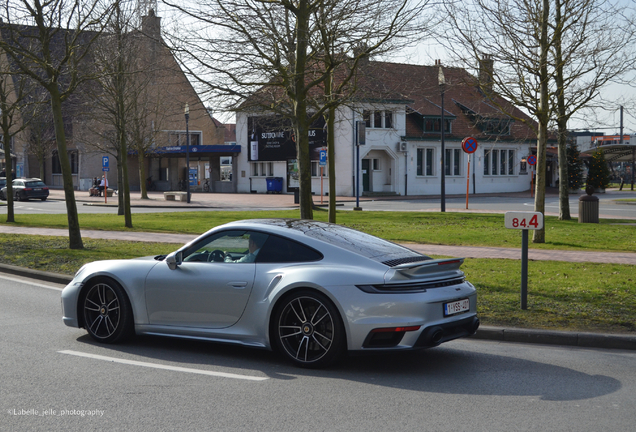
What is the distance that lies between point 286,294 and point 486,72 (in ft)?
34.7

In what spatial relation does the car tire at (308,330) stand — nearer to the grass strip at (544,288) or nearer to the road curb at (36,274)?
the grass strip at (544,288)

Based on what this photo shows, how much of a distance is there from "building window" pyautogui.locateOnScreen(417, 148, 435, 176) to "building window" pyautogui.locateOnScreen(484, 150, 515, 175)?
514cm

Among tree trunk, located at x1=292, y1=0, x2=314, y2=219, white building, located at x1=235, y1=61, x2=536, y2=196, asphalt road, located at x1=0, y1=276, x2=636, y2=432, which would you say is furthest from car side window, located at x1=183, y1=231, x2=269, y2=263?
white building, located at x1=235, y1=61, x2=536, y2=196

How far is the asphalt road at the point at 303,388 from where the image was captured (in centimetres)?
469

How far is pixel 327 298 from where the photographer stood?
5941 millimetres

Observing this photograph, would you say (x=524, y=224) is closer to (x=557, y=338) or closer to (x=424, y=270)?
(x=557, y=338)

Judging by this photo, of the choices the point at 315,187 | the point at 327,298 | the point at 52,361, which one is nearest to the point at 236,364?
the point at 327,298

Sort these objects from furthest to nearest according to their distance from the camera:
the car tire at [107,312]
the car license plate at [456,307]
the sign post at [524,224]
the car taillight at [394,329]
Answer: the sign post at [524,224]
the car tire at [107,312]
the car license plate at [456,307]
the car taillight at [394,329]

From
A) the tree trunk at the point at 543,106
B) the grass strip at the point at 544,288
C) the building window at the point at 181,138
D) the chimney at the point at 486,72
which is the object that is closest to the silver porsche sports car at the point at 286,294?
the grass strip at the point at 544,288

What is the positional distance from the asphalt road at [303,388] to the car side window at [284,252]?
3.07 feet

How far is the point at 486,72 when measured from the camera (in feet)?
50.0

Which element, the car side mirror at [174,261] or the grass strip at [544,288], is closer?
the car side mirror at [174,261]

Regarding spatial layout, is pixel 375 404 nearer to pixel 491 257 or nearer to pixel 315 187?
pixel 491 257

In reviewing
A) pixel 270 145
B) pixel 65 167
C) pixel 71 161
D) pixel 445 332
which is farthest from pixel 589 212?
pixel 71 161
